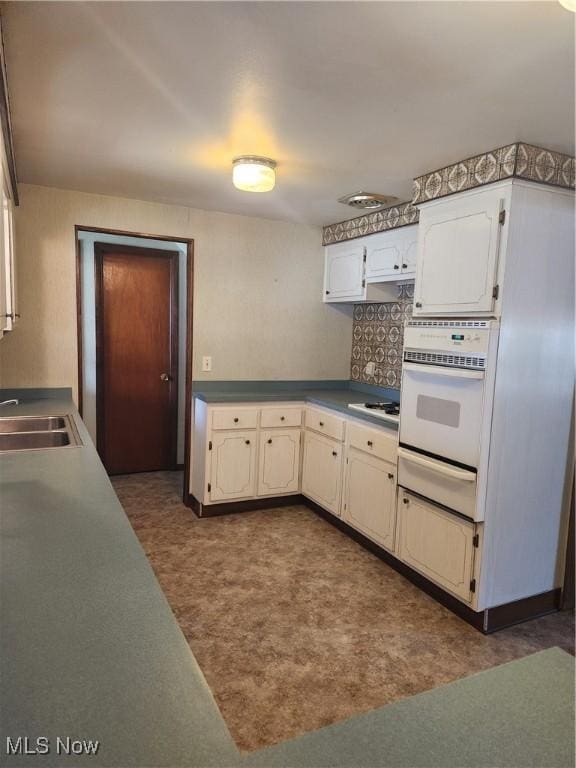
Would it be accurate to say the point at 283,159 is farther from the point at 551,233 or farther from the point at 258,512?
the point at 258,512

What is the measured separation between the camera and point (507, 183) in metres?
2.23

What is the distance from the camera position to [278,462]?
3.87 m

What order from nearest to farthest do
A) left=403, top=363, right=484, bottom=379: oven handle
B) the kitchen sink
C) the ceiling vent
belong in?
left=403, top=363, right=484, bottom=379: oven handle
the kitchen sink
the ceiling vent

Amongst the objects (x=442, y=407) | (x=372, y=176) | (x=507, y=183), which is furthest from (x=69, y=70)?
(x=442, y=407)

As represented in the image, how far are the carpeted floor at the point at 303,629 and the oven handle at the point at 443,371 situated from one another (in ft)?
3.99

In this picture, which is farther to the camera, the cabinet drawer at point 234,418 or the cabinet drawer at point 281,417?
the cabinet drawer at point 281,417

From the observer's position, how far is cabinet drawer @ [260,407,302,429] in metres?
3.75

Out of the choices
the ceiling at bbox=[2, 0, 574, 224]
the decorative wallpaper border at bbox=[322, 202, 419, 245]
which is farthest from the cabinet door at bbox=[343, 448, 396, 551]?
the ceiling at bbox=[2, 0, 574, 224]

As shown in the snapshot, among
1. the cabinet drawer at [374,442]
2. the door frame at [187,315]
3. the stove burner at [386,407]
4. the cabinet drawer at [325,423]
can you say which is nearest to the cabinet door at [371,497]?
the cabinet drawer at [374,442]

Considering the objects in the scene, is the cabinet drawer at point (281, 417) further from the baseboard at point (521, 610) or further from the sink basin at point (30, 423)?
the baseboard at point (521, 610)

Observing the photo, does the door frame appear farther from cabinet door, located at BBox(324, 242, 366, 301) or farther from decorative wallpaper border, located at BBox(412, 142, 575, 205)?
decorative wallpaper border, located at BBox(412, 142, 575, 205)

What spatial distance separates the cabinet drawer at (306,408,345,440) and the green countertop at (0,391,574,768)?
8.14 ft

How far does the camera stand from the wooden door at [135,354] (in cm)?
446
